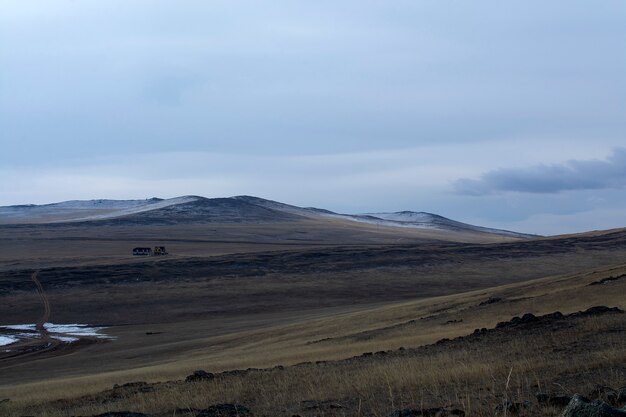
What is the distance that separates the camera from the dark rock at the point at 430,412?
9625mm

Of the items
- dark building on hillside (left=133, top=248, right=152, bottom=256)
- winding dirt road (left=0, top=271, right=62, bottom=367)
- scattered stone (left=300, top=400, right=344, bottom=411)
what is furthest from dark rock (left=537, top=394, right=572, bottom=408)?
dark building on hillside (left=133, top=248, right=152, bottom=256)

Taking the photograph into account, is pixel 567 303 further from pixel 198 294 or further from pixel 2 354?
pixel 198 294

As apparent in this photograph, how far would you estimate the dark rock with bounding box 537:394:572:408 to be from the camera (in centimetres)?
965

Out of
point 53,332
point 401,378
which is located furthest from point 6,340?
point 401,378

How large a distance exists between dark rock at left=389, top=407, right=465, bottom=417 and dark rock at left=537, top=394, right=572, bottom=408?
43.0 inches

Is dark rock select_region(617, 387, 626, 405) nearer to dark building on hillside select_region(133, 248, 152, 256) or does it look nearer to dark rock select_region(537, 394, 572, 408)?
dark rock select_region(537, 394, 572, 408)

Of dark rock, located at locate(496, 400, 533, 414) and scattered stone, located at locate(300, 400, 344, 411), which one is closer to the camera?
dark rock, located at locate(496, 400, 533, 414)

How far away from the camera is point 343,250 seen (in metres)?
99.5

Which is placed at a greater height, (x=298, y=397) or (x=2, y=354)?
(x=298, y=397)

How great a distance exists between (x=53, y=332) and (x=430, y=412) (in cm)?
5061

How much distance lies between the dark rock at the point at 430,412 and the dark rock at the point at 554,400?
1.09 m

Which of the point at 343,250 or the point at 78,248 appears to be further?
the point at 78,248

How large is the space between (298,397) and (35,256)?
106 m

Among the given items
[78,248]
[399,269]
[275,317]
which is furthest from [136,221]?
→ [275,317]
